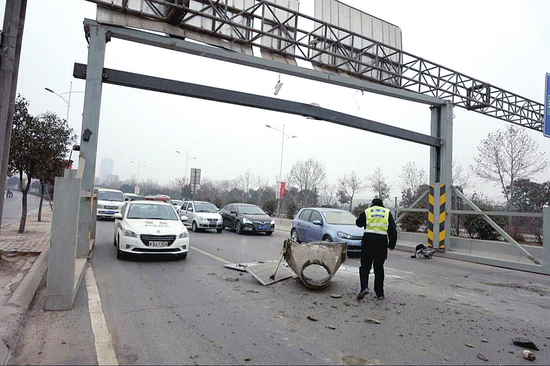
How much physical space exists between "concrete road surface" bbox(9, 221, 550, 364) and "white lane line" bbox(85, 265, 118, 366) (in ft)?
0.09

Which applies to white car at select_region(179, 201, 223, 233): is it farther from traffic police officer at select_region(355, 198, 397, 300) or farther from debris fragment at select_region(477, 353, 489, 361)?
debris fragment at select_region(477, 353, 489, 361)

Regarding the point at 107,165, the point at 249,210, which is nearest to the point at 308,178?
the point at 249,210

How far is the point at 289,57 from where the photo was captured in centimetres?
1107

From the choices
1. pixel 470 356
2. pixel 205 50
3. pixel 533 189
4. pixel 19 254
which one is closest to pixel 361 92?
pixel 205 50

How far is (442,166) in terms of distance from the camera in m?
13.6

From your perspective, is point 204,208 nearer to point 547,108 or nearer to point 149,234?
point 149,234

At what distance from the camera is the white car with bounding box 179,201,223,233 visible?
16.9 m

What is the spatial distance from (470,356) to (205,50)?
912cm

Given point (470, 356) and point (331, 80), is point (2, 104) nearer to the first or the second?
point (470, 356)

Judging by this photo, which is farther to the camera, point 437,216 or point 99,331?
point 437,216

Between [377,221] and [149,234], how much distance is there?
5188 millimetres

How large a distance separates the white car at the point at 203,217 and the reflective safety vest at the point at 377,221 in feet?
37.7

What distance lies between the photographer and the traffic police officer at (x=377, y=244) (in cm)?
613

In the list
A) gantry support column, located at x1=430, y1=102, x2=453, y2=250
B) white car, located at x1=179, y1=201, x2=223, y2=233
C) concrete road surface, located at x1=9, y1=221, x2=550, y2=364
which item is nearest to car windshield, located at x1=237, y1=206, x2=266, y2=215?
white car, located at x1=179, y1=201, x2=223, y2=233
